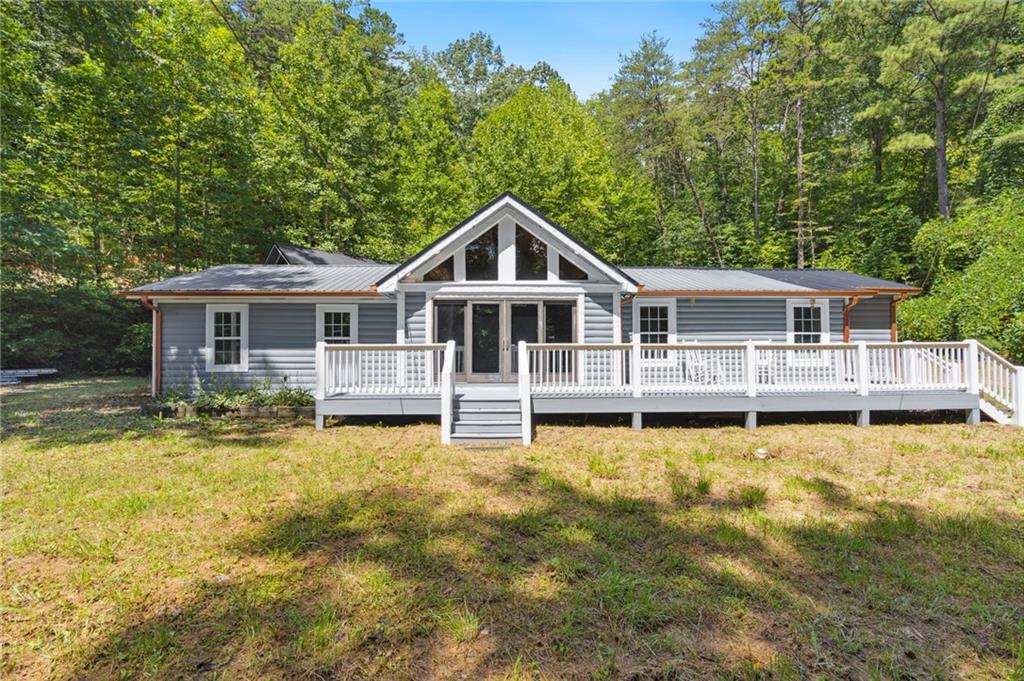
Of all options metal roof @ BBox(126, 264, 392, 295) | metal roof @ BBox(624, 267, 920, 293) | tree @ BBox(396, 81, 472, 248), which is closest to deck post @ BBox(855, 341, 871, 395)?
metal roof @ BBox(624, 267, 920, 293)

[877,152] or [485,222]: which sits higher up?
[877,152]

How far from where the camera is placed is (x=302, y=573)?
3.74 meters

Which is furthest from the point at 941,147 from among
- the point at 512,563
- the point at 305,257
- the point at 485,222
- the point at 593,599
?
the point at 305,257

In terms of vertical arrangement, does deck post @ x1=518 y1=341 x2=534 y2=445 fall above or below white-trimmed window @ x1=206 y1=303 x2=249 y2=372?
below

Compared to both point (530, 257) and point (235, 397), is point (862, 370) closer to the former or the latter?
point (530, 257)

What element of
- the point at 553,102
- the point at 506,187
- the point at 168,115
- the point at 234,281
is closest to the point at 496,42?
the point at 553,102

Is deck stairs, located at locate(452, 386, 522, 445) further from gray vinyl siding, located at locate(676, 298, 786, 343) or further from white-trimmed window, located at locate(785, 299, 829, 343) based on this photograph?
white-trimmed window, located at locate(785, 299, 829, 343)

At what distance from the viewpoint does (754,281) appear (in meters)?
12.9

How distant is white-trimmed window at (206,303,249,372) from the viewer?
36.3 feet

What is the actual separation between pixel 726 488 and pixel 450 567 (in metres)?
3.73

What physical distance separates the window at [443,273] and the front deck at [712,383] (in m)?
2.11

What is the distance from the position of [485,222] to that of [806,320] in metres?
9.37

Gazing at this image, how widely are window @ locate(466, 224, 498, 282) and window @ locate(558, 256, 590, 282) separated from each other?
153 cm

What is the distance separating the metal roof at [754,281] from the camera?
1179 cm
